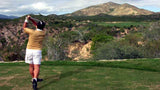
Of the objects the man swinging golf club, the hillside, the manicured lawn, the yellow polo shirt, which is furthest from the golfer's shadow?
the hillside

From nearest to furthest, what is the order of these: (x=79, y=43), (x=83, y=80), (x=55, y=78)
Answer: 1. (x=83, y=80)
2. (x=55, y=78)
3. (x=79, y=43)

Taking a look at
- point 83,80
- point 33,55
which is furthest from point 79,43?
point 33,55

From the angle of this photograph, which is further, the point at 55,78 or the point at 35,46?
the point at 55,78

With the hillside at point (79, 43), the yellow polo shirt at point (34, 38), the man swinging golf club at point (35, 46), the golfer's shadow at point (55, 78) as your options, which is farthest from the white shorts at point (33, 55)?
the hillside at point (79, 43)

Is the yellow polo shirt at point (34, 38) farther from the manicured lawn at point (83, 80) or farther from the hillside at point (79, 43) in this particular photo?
the hillside at point (79, 43)

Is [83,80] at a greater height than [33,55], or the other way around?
[33,55]

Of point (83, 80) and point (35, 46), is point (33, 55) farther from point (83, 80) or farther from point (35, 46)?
point (83, 80)

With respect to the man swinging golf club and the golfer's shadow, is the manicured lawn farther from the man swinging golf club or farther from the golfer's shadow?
the man swinging golf club

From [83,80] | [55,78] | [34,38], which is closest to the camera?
[34,38]

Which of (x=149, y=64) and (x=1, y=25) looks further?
(x=1, y=25)

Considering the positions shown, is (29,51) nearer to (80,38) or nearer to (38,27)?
(38,27)

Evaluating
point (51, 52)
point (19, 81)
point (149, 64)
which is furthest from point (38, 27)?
point (51, 52)

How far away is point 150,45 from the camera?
104ft

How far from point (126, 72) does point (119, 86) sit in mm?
1777
